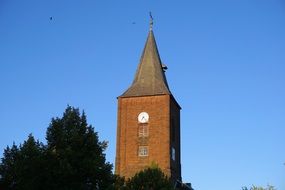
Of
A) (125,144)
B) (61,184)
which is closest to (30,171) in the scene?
(61,184)

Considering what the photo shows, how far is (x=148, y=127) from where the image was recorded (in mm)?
49750

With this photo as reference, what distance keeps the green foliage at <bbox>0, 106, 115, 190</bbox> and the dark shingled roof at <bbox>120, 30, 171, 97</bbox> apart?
18474 millimetres

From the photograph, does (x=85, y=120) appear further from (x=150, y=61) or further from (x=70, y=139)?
(x=150, y=61)

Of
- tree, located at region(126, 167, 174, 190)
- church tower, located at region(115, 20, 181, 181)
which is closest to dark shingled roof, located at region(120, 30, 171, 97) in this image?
church tower, located at region(115, 20, 181, 181)

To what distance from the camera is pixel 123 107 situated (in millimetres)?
51094

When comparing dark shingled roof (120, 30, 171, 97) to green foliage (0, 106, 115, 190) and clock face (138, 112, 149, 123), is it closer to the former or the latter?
clock face (138, 112, 149, 123)

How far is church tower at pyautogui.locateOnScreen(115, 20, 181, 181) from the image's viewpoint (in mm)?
48594

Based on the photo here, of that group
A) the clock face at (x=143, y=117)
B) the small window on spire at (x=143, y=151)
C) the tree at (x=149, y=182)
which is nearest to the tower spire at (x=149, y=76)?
the clock face at (x=143, y=117)

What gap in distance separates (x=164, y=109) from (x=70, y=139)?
19.5 meters

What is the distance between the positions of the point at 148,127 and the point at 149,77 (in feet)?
17.6

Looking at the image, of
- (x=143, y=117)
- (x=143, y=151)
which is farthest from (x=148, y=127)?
(x=143, y=151)

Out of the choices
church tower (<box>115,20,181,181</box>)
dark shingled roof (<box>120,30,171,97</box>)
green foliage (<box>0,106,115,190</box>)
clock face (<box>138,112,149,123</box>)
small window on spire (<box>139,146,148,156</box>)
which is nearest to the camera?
green foliage (<box>0,106,115,190</box>)

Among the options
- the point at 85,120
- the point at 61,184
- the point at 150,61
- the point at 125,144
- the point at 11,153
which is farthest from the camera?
the point at 150,61

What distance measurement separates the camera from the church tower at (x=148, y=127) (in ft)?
159
